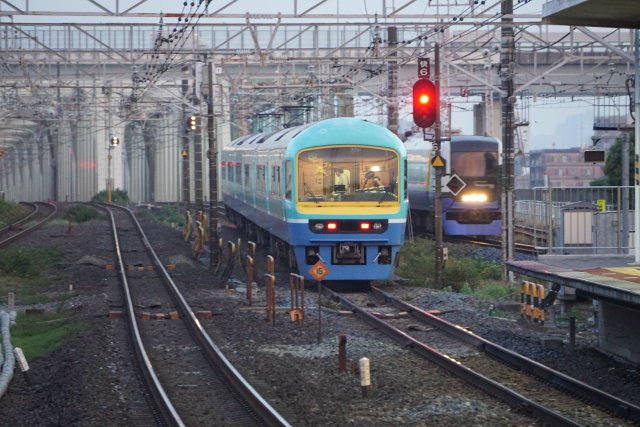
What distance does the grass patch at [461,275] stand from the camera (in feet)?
65.2

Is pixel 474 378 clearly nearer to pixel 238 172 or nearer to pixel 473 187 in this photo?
pixel 473 187

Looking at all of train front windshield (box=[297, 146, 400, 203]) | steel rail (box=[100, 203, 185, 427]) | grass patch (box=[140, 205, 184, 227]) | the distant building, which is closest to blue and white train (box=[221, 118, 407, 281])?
train front windshield (box=[297, 146, 400, 203])

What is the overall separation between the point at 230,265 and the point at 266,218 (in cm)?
200

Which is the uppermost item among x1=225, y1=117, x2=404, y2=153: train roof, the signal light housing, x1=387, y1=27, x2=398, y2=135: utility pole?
x1=387, y1=27, x2=398, y2=135: utility pole

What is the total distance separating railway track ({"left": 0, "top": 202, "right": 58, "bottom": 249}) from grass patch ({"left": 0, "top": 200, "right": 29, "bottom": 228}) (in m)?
0.36

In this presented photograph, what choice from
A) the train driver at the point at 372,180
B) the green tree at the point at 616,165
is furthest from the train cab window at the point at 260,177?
the green tree at the point at 616,165

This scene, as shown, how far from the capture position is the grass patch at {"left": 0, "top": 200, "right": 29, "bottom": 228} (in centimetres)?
4194

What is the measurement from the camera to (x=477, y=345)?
45.2 feet

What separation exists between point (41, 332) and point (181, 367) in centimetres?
385

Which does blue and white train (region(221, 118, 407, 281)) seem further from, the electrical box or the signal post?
the electrical box

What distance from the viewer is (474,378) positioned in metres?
11.5

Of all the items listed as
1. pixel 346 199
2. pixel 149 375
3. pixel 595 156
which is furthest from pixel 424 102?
pixel 149 375

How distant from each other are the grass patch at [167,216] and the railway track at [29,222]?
4.00m

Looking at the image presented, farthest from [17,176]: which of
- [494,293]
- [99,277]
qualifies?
[494,293]
